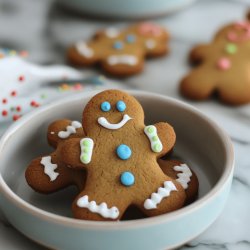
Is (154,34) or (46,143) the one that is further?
(154,34)

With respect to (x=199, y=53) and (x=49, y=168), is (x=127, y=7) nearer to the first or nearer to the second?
(x=199, y=53)

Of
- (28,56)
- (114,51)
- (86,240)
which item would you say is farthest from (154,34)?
(86,240)

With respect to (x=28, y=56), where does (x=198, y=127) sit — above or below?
above

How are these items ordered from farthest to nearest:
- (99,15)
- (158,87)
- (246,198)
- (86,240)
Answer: (99,15) < (158,87) < (246,198) < (86,240)

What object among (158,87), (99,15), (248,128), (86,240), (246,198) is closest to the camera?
(86,240)

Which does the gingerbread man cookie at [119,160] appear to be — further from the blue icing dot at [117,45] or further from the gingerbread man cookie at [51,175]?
the blue icing dot at [117,45]

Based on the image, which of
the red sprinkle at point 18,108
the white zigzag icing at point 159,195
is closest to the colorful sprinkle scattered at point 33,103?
the red sprinkle at point 18,108

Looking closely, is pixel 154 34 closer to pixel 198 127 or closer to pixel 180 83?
pixel 180 83

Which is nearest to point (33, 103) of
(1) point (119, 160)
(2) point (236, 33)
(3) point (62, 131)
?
(3) point (62, 131)
